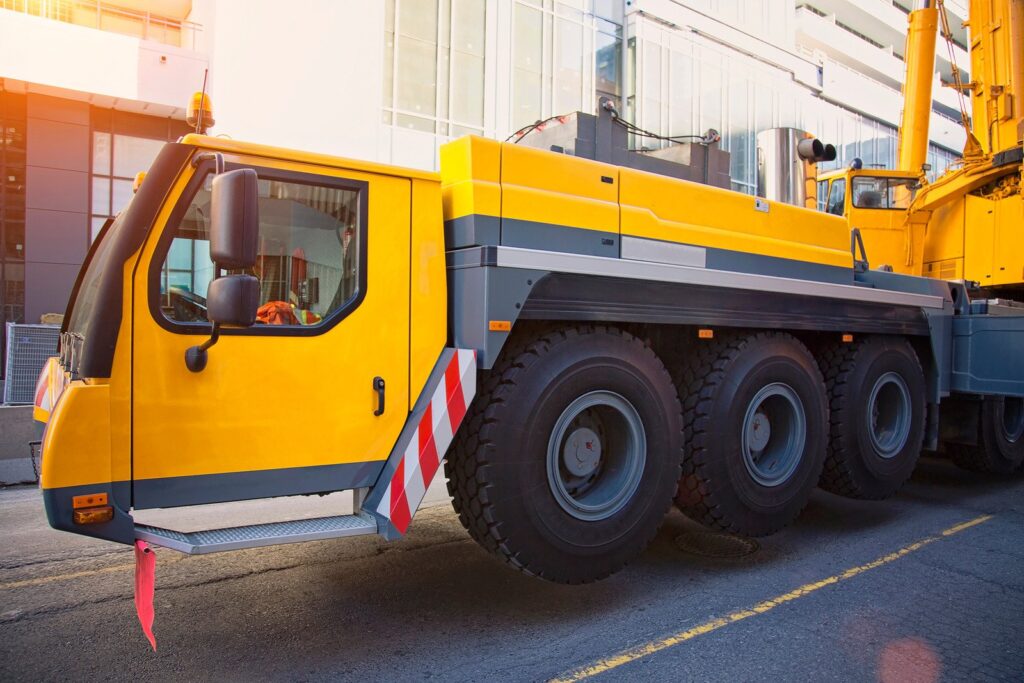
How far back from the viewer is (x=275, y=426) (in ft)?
10.6

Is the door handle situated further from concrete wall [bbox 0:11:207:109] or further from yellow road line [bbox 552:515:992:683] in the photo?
concrete wall [bbox 0:11:207:109]

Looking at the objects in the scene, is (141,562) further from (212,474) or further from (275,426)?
(275,426)

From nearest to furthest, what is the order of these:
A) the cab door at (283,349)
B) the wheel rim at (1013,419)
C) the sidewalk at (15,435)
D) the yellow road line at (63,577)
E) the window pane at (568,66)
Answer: the cab door at (283,349)
the yellow road line at (63,577)
the wheel rim at (1013,419)
the sidewalk at (15,435)
the window pane at (568,66)

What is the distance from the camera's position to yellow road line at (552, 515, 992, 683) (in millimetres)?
3205

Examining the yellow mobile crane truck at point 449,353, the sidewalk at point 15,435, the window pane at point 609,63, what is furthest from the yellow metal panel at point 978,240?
the window pane at point 609,63

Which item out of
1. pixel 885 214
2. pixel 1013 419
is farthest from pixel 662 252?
pixel 885 214

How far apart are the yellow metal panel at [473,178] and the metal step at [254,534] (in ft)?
5.12

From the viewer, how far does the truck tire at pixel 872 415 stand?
5391 millimetres

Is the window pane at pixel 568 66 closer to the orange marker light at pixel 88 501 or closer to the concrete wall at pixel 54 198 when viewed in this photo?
the concrete wall at pixel 54 198

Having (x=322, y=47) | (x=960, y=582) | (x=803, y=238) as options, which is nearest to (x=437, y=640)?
(x=960, y=582)

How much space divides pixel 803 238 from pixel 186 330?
4124 millimetres

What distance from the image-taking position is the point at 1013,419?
23.4 feet

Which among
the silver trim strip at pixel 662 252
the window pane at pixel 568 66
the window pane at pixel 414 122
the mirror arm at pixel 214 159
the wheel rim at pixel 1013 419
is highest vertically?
the window pane at pixel 568 66

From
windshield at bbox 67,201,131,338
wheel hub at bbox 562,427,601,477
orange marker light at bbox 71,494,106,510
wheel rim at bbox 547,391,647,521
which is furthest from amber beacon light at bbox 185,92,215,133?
wheel hub at bbox 562,427,601,477
